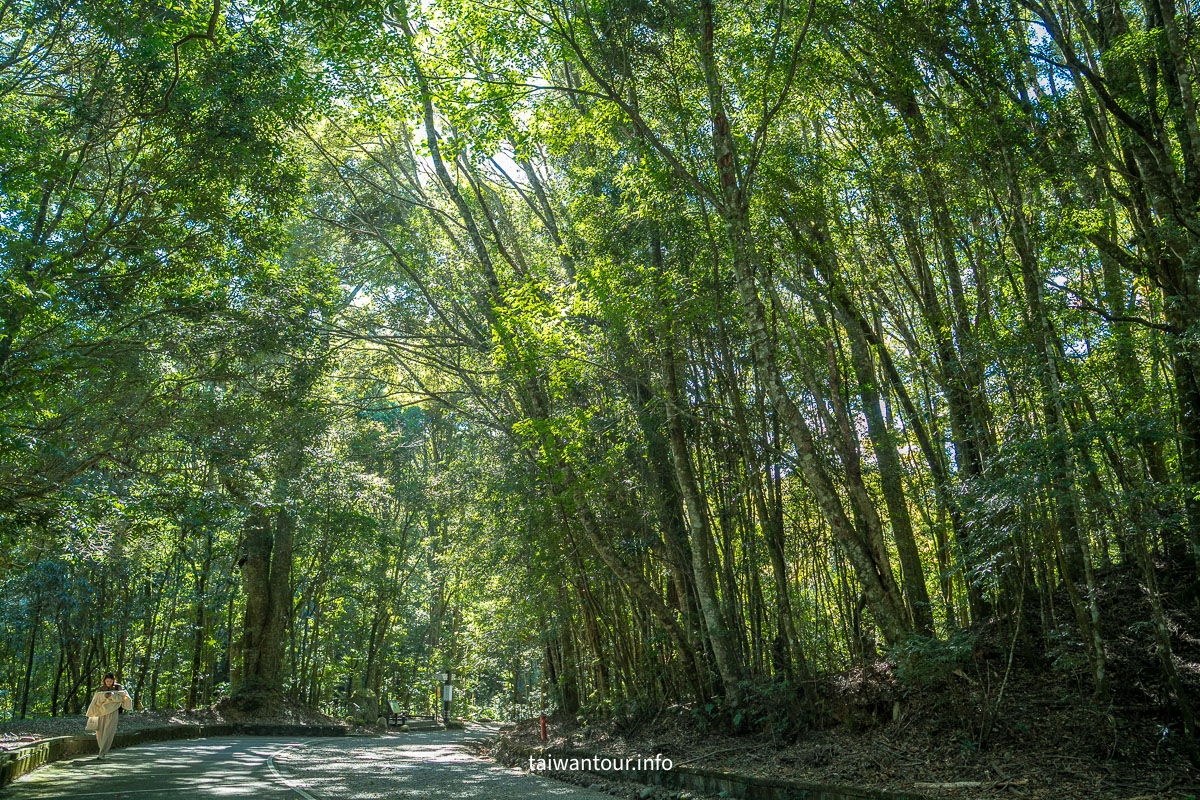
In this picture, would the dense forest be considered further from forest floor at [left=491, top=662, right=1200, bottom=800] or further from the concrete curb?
the concrete curb

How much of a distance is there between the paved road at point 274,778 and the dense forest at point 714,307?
2.49 m

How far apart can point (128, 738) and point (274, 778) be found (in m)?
5.50

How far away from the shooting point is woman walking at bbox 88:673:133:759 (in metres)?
9.71

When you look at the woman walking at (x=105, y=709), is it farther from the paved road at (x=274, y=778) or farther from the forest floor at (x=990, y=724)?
the forest floor at (x=990, y=724)

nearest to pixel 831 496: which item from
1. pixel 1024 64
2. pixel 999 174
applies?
pixel 999 174

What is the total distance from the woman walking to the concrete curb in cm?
610

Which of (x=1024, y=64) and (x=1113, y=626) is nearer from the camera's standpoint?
(x=1113, y=626)

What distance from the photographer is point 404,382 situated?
17.5 meters

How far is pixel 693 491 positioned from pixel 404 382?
10.0 metres

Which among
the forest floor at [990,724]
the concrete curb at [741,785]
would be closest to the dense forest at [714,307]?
the forest floor at [990,724]

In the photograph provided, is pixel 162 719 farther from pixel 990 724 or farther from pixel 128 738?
pixel 990 724

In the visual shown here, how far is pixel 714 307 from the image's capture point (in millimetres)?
9211

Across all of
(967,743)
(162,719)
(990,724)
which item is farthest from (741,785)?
(162,719)

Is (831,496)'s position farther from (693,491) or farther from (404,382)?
(404,382)
